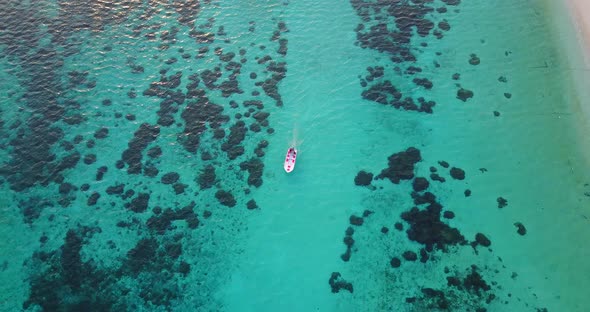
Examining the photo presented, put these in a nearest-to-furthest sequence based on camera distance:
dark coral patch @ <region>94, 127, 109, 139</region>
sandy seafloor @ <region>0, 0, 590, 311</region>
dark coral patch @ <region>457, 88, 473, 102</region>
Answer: sandy seafloor @ <region>0, 0, 590, 311</region>, dark coral patch @ <region>457, 88, 473, 102</region>, dark coral patch @ <region>94, 127, 109, 139</region>

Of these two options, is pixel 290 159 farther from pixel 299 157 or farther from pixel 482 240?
pixel 482 240

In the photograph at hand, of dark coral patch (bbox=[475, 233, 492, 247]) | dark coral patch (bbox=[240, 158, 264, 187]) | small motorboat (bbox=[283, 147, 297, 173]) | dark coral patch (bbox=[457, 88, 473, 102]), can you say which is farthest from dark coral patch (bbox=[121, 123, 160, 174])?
dark coral patch (bbox=[457, 88, 473, 102])

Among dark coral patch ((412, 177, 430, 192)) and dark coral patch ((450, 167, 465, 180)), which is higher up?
dark coral patch ((450, 167, 465, 180))

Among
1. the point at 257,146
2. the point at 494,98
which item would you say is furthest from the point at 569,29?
the point at 257,146

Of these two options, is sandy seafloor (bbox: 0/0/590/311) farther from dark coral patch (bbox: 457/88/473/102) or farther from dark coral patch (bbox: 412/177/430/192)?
dark coral patch (bbox: 457/88/473/102)

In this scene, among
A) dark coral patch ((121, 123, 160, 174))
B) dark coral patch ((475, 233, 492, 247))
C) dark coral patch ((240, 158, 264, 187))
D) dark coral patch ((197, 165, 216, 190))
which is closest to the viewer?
dark coral patch ((475, 233, 492, 247))

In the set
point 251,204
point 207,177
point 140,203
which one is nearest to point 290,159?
point 251,204

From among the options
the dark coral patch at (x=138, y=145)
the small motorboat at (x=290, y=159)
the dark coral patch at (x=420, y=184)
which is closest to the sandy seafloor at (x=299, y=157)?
the dark coral patch at (x=420, y=184)

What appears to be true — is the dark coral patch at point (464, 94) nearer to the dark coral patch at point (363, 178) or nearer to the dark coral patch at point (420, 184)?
the dark coral patch at point (420, 184)
